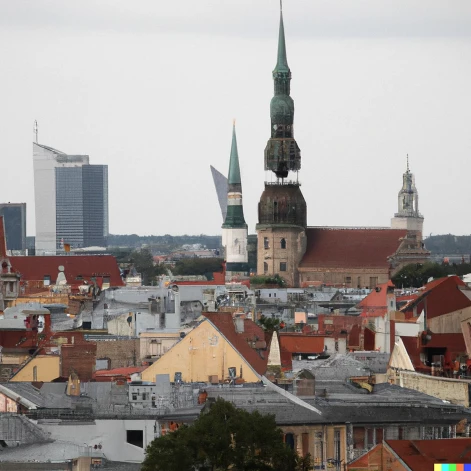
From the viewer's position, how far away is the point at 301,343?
84062mm

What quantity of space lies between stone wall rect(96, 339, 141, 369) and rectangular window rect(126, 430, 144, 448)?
64.5 feet

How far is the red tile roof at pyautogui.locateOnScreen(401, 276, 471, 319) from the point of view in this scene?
82.8 meters

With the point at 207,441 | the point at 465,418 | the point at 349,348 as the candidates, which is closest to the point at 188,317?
the point at 349,348

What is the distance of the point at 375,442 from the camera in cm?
5075

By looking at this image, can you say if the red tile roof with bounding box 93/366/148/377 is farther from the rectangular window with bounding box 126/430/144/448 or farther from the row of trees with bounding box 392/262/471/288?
the row of trees with bounding box 392/262/471/288

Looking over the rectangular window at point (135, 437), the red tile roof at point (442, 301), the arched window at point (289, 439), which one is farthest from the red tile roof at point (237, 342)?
the arched window at point (289, 439)

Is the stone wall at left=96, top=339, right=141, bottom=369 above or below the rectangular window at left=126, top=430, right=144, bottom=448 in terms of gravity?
above

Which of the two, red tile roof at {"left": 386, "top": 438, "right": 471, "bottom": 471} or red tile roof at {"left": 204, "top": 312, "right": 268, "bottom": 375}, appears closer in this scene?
red tile roof at {"left": 386, "top": 438, "right": 471, "bottom": 471}

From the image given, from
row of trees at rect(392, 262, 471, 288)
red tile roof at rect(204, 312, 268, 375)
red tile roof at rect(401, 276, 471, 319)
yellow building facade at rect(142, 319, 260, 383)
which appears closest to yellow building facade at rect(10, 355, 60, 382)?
yellow building facade at rect(142, 319, 260, 383)

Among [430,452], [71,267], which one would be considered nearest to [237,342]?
[430,452]

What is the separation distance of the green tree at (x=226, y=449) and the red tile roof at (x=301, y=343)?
114ft

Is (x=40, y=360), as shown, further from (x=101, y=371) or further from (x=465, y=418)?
(x=465, y=418)

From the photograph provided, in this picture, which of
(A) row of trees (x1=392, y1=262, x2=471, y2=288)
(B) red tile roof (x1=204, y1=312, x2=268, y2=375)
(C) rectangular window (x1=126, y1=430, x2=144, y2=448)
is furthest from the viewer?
(A) row of trees (x1=392, y1=262, x2=471, y2=288)

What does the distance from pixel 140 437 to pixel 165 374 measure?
6.69 meters
